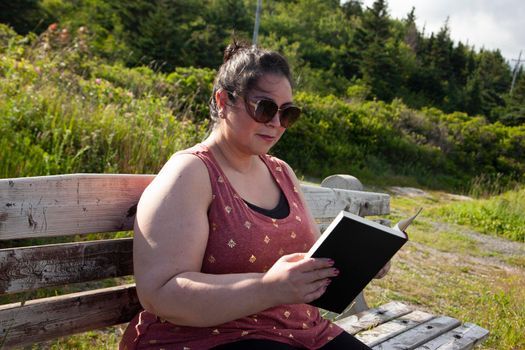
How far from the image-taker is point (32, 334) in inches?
63.2

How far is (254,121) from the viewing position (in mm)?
1811

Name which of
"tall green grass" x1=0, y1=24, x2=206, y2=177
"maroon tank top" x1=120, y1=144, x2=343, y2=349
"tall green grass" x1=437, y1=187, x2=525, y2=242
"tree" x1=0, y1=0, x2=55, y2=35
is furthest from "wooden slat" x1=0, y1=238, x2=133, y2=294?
"tree" x1=0, y1=0, x2=55, y2=35

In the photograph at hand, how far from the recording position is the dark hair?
1.80 metres

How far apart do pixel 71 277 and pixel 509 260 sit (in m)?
6.41

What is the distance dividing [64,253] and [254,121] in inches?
28.8

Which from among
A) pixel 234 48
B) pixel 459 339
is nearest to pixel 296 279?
pixel 234 48

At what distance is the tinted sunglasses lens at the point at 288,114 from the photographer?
1853mm

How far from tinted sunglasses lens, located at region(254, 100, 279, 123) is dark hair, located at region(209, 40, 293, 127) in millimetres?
68

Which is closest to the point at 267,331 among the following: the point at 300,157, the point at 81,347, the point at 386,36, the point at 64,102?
the point at 81,347

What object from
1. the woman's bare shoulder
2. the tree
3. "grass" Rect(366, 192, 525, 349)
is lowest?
"grass" Rect(366, 192, 525, 349)

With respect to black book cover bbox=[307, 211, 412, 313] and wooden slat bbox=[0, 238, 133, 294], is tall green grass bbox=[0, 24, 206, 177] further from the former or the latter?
black book cover bbox=[307, 211, 412, 313]

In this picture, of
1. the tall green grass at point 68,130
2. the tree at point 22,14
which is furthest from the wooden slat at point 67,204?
the tree at point 22,14

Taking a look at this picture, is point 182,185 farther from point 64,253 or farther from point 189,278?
point 64,253

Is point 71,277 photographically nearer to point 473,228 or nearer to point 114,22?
point 473,228
